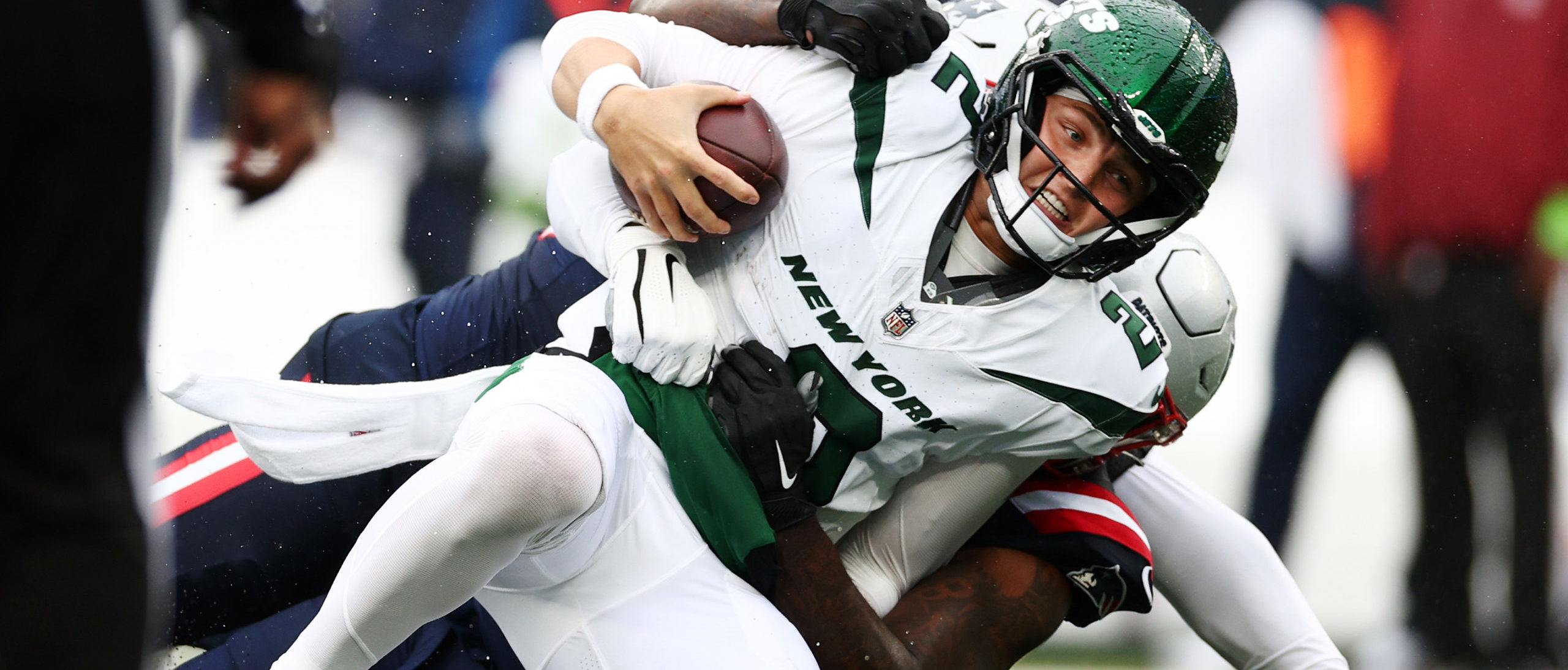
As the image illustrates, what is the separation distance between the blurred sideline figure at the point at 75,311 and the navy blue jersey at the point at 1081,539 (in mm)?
1486

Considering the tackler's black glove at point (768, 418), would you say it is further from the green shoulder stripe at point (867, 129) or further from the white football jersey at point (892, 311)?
the green shoulder stripe at point (867, 129)

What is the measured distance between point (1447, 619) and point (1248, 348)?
0.86 meters

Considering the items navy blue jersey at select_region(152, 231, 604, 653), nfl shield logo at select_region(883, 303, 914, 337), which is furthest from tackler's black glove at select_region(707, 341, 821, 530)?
navy blue jersey at select_region(152, 231, 604, 653)

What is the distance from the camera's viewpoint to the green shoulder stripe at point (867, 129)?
1847 mm

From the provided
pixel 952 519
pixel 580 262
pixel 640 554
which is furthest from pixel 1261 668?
pixel 580 262

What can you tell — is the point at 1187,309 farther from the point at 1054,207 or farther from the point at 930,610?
the point at 930,610

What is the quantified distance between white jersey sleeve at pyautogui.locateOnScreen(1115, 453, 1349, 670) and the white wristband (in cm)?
125

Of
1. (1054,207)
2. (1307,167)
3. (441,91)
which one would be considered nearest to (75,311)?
(1054,207)

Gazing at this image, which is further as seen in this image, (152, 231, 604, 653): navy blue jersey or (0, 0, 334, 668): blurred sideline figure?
(152, 231, 604, 653): navy blue jersey

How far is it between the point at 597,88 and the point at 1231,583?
142 centimetres

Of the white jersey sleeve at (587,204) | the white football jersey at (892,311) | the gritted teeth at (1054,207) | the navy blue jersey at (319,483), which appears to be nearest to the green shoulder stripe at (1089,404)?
the white football jersey at (892,311)

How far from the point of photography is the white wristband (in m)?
1.83

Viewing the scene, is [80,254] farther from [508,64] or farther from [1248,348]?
[1248,348]

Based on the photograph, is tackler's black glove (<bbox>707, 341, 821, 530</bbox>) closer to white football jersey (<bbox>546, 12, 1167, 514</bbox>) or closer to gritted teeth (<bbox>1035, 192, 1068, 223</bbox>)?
white football jersey (<bbox>546, 12, 1167, 514</bbox>)
